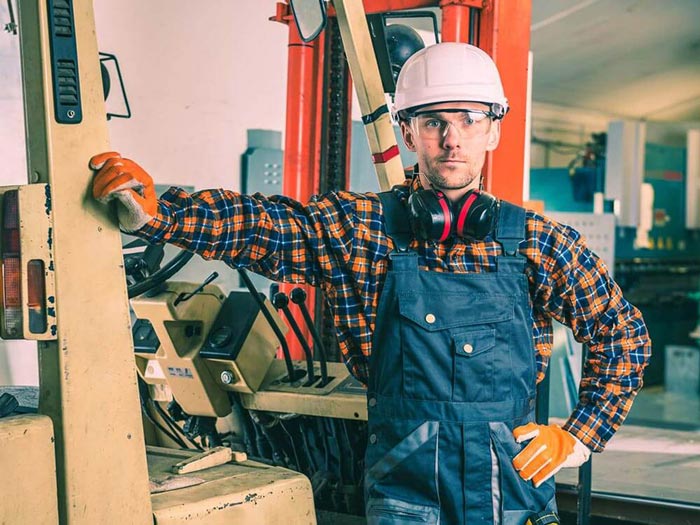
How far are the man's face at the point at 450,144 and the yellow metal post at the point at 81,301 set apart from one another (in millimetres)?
870

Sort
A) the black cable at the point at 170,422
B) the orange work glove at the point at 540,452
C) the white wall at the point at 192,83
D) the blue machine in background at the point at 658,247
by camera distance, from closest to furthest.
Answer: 1. the orange work glove at the point at 540,452
2. the black cable at the point at 170,422
3. the white wall at the point at 192,83
4. the blue machine in background at the point at 658,247

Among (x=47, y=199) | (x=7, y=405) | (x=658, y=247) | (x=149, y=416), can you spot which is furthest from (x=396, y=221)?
(x=658, y=247)

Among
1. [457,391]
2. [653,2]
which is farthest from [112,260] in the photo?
[653,2]

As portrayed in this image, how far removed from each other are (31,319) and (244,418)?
61.3 inches

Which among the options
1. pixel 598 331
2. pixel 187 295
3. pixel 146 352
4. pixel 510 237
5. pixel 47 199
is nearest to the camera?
pixel 47 199

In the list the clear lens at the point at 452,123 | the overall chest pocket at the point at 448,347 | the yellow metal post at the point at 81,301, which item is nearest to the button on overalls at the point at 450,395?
the overall chest pocket at the point at 448,347

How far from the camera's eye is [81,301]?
5.24 feet

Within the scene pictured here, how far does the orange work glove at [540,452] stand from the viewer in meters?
2.06

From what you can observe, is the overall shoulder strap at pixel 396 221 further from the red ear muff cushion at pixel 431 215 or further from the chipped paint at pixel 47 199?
the chipped paint at pixel 47 199

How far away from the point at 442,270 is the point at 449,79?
1.61ft

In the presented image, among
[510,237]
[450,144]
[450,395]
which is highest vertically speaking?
[450,144]

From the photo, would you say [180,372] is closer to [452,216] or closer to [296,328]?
[296,328]

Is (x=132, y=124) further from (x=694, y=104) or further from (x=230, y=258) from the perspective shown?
(x=694, y=104)

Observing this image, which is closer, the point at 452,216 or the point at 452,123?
the point at 452,216
